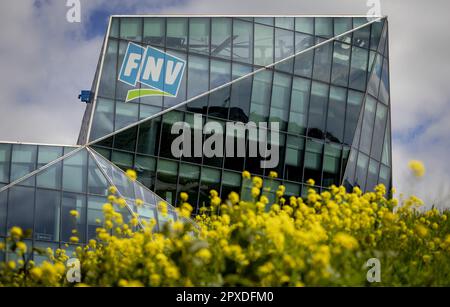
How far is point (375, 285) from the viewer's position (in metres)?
6.94

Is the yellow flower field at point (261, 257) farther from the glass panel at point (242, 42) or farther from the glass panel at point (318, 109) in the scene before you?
the glass panel at point (318, 109)

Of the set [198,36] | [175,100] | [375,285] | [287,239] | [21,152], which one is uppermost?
[198,36]

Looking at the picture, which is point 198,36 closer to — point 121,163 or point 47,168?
point 121,163

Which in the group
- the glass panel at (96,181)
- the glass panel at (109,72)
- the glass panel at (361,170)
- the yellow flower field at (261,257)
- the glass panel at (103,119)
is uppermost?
the glass panel at (109,72)

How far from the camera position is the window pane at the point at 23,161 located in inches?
860

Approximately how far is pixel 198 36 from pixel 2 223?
388 inches

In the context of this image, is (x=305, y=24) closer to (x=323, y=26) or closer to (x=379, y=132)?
(x=323, y=26)

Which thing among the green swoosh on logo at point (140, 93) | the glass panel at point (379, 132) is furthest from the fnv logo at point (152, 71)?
the glass panel at point (379, 132)

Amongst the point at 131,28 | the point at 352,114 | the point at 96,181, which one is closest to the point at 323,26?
the point at 352,114

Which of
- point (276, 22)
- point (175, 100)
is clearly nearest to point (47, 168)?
point (175, 100)

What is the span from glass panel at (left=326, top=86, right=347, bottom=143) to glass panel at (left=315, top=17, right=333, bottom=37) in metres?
2.19

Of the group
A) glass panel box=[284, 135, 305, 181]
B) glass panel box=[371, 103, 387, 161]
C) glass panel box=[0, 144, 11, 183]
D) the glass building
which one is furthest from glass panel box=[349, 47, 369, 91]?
glass panel box=[0, 144, 11, 183]

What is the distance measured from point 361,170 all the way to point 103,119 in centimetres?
1100

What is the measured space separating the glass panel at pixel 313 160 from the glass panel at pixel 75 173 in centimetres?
888
